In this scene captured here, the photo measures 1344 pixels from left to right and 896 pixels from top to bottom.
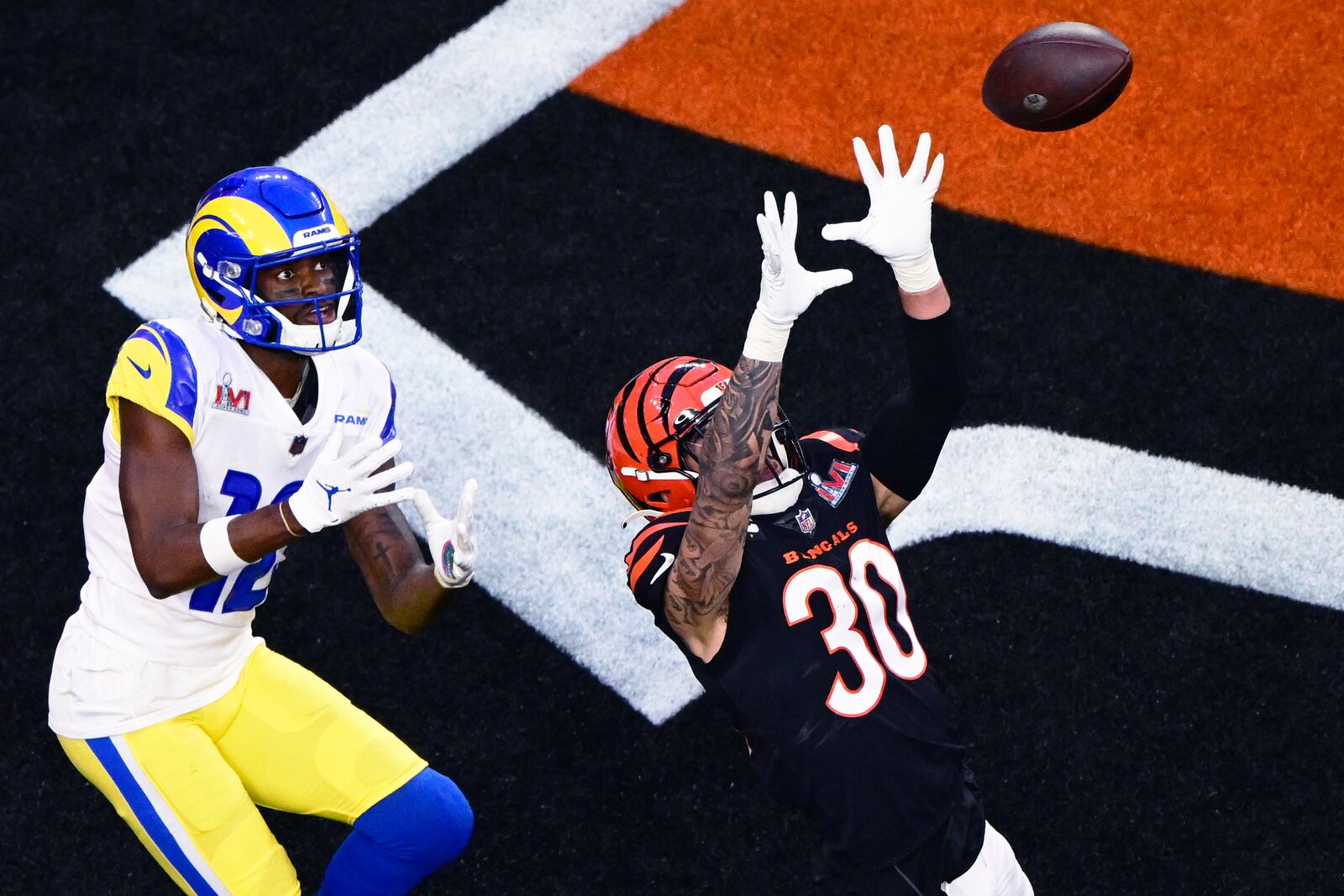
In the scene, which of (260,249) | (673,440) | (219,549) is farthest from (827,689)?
(260,249)

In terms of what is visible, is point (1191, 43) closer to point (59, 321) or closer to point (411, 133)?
point (411, 133)

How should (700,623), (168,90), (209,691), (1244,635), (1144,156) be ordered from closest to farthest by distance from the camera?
(700,623)
(209,691)
(1244,635)
(1144,156)
(168,90)

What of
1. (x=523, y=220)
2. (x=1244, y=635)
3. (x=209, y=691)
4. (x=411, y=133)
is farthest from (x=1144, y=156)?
(x=209, y=691)

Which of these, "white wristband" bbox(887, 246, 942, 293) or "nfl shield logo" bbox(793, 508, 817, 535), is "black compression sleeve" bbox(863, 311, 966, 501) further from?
"nfl shield logo" bbox(793, 508, 817, 535)

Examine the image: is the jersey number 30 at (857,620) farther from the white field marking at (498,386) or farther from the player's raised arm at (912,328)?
the white field marking at (498,386)

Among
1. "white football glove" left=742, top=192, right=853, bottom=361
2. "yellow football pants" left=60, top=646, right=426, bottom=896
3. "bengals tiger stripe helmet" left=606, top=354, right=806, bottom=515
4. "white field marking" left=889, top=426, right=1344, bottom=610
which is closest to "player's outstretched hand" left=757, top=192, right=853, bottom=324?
"white football glove" left=742, top=192, right=853, bottom=361

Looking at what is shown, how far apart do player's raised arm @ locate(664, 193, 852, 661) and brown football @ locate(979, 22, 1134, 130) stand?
1.15 m

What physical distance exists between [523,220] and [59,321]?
5.18 feet

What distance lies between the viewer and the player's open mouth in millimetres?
3436

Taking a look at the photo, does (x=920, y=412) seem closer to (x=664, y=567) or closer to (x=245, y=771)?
(x=664, y=567)

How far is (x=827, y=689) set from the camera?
10.2 feet

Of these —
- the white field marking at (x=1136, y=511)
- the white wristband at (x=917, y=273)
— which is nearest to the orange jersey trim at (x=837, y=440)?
the white wristband at (x=917, y=273)

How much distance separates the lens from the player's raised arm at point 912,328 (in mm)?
3045

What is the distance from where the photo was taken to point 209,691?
361 centimetres
